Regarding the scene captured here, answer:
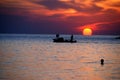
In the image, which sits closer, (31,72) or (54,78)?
(54,78)

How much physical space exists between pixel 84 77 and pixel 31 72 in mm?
6772

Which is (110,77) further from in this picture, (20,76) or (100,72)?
(20,76)

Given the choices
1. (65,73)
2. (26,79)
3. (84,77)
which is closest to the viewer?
(26,79)

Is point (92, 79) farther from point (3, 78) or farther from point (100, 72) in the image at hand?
point (3, 78)

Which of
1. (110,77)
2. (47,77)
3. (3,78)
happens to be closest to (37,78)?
(47,77)

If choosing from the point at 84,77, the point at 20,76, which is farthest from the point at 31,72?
the point at 84,77

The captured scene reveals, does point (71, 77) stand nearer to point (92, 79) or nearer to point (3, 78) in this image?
point (92, 79)

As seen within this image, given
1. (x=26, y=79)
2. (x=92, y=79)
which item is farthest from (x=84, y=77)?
(x=26, y=79)

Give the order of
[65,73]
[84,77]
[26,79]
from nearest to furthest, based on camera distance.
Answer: [26,79]
[84,77]
[65,73]

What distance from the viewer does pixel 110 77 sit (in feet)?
117

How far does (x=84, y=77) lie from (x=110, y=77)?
298 centimetres

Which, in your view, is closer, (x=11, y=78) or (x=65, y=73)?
(x=11, y=78)

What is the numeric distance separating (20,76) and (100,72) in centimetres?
1064

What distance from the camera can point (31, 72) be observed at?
38.1 meters
